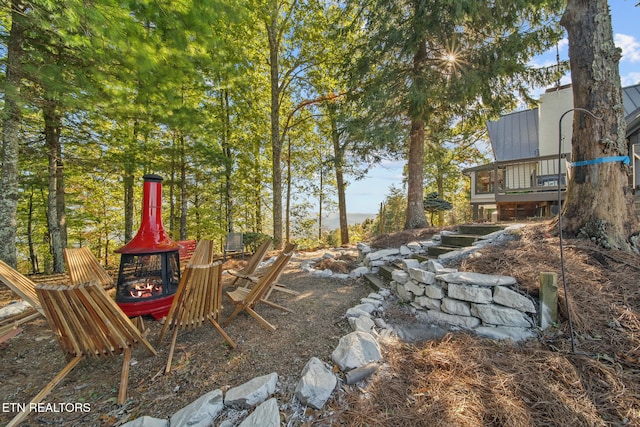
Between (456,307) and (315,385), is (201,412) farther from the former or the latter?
(456,307)

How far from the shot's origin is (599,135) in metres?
2.99

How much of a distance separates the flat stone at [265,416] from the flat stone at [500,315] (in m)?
2.06

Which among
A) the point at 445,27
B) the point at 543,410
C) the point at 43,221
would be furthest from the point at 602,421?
the point at 43,221

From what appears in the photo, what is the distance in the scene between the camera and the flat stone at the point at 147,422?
1425mm

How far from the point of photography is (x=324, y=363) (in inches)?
76.8

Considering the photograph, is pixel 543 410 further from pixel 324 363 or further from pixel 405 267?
pixel 405 267

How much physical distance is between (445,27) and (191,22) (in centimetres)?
488

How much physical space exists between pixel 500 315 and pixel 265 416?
2.23m

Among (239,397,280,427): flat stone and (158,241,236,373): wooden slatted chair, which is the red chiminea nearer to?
(158,241,236,373): wooden slatted chair

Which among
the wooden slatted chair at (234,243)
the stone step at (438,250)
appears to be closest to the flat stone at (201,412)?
the stone step at (438,250)

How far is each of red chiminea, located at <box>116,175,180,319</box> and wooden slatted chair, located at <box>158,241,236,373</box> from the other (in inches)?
34.6

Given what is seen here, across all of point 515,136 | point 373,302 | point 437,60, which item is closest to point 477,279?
point 373,302

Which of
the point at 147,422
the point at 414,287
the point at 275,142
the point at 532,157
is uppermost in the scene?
the point at 275,142

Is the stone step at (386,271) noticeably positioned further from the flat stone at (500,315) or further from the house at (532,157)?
the house at (532,157)
